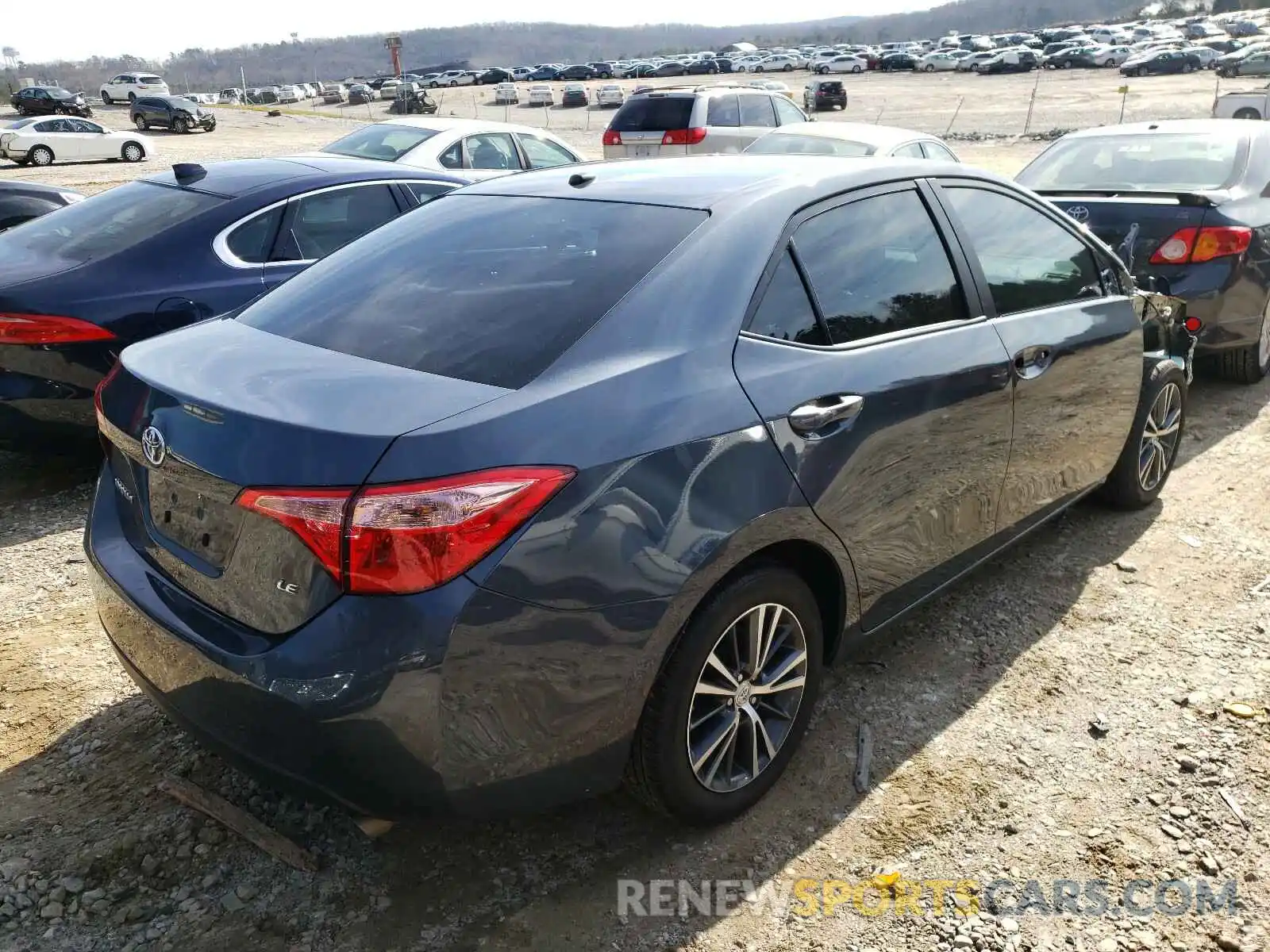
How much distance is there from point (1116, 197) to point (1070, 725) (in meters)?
4.40

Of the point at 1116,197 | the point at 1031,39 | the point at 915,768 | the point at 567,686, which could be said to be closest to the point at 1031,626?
the point at 915,768

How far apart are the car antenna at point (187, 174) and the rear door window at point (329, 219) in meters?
0.60

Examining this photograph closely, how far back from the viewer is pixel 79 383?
4754mm

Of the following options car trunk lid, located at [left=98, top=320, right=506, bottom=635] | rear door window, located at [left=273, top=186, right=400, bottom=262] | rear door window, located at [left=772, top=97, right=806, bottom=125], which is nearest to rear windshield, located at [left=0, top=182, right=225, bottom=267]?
rear door window, located at [left=273, top=186, right=400, bottom=262]

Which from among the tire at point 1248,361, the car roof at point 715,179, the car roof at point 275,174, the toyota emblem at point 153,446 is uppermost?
the car roof at point 715,179

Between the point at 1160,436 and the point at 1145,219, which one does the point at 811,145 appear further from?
the point at 1160,436

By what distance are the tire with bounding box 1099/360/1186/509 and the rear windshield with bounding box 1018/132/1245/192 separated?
235cm

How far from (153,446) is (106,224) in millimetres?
3523

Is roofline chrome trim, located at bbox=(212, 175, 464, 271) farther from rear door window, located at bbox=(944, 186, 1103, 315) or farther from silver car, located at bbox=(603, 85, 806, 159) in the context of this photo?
silver car, located at bbox=(603, 85, 806, 159)

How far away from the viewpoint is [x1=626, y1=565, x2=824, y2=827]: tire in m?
2.47

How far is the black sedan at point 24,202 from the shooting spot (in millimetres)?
9711

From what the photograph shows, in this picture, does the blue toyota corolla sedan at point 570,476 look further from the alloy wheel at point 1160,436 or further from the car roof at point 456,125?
the car roof at point 456,125

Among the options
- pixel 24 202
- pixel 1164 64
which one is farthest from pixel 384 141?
pixel 1164 64

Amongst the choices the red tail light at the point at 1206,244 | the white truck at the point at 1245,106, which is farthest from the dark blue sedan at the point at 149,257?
the white truck at the point at 1245,106
